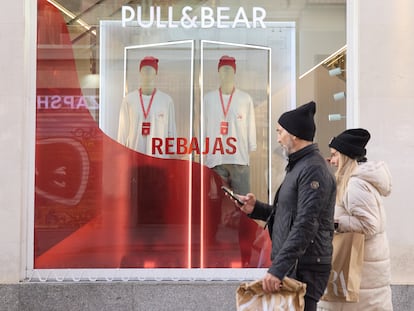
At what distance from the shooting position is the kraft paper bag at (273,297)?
281 cm

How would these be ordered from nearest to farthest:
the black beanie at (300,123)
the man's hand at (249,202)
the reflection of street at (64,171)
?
1. the black beanie at (300,123)
2. the man's hand at (249,202)
3. the reflection of street at (64,171)

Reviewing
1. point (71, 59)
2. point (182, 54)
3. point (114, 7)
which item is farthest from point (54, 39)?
point (182, 54)

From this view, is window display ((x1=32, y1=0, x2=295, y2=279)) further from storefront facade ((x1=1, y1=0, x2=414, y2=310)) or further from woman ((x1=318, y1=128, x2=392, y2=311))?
woman ((x1=318, y1=128, x2=392, y2=311))

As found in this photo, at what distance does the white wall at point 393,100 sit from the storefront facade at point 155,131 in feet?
0.75

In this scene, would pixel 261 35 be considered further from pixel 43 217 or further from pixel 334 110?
pixel 43 217

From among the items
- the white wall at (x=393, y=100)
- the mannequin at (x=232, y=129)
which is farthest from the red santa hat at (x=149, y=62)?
the white wall at (x=393, y=100)

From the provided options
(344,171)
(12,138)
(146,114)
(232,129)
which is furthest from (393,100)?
(12,138)

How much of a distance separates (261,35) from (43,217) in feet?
9.59

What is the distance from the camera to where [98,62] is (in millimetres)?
5910

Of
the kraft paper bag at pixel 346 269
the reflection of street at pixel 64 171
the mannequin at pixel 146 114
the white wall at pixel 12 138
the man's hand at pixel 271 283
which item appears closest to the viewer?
the man's hand at pixel 271 283

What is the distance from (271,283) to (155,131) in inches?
132

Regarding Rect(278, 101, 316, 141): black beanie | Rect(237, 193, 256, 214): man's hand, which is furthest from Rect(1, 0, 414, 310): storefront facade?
Rect(278, 101, 316, 141): black beanie

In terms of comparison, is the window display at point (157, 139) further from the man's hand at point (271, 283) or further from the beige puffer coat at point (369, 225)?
the man's hand at point (271, 283)

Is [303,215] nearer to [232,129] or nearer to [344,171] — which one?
[344,171]
